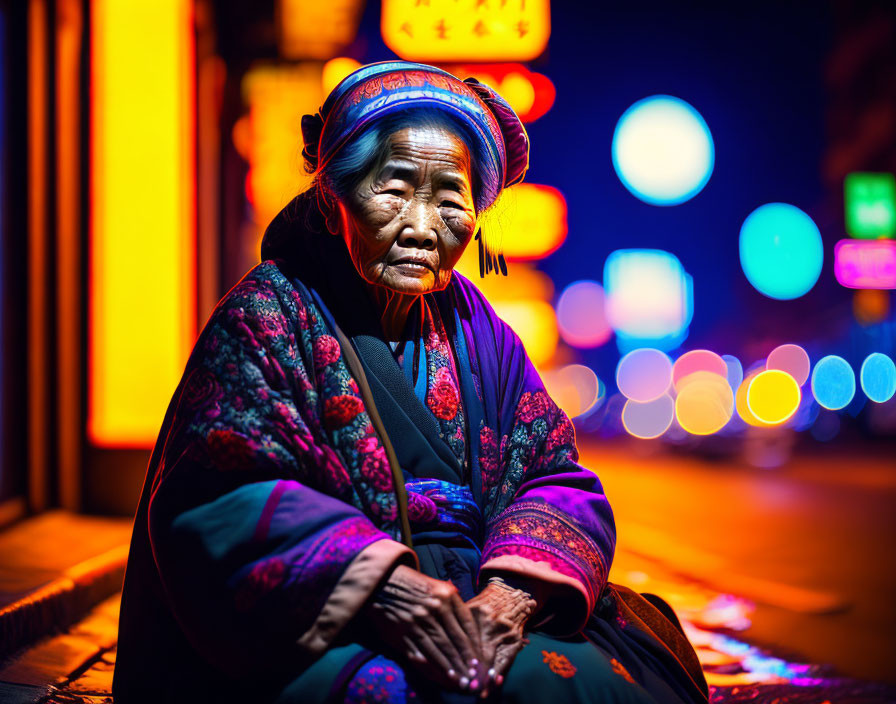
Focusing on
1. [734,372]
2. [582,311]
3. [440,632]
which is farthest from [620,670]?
[582,311]

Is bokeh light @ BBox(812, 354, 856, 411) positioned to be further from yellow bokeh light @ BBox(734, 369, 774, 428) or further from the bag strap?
the bag strap

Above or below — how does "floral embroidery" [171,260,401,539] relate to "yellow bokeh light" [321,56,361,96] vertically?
below

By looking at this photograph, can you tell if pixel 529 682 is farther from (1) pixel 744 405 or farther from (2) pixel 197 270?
(1) pixel 744 405

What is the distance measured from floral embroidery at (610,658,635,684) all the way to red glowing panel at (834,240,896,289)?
1031 inches

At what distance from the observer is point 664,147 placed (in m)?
8.78

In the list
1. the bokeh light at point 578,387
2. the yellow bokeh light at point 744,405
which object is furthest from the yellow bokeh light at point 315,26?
the bokeh light at point 578,387

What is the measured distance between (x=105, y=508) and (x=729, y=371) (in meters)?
44.8

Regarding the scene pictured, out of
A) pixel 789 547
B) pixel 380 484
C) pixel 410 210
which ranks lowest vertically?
pixel 789 547

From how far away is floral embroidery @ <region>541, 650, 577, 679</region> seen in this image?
155 cm

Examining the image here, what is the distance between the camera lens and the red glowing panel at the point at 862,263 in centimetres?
2475

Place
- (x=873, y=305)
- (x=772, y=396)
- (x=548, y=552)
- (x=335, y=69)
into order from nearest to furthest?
(x=548, y=552)
(x=335, y=69)
(x=772, y=396)
(x=873, y=305)

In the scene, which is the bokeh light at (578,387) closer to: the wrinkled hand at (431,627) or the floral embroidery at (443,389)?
the floral embroidery at (443,389)

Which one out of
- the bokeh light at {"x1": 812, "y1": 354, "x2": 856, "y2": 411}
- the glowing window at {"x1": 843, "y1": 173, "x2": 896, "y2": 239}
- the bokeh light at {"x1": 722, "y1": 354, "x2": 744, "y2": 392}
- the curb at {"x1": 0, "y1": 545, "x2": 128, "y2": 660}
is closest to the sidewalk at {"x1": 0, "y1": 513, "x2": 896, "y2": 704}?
the curb at {"x1": 0, "y1": 545, "x2": 128, "y2": 660}

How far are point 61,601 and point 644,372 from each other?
7010cm
